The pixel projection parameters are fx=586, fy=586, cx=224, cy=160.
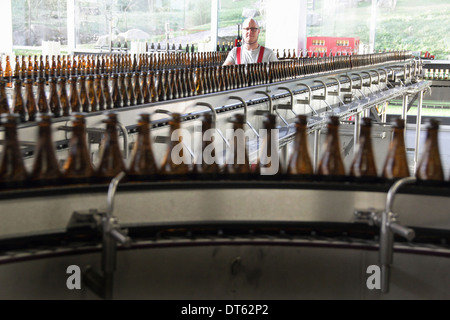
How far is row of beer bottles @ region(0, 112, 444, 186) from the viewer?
5.19ft

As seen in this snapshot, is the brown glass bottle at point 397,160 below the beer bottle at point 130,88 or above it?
below

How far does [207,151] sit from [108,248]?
49 cm

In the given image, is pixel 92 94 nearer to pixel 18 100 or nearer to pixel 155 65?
pixel 18 100

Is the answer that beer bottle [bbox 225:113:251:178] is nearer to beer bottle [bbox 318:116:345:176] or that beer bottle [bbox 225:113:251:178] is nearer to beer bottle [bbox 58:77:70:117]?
beer bottle [bbox 318:116:345:176]

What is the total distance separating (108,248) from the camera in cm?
145

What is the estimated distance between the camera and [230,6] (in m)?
14.2

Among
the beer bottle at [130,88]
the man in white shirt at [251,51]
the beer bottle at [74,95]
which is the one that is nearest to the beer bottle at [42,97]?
the beer bottle at [74,95]

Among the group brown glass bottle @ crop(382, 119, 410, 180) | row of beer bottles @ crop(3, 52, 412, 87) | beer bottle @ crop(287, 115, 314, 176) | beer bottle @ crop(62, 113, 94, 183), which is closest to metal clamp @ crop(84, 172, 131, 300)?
beer bottle @ crop(62, 113, 94, 183)

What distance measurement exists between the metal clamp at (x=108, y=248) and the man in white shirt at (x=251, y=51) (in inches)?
177

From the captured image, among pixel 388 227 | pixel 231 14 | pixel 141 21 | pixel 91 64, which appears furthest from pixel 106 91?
pixel 231 14

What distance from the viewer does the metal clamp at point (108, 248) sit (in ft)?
4.58

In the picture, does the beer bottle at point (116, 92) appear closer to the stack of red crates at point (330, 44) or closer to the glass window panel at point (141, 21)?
the stack of red crates at point (330, 44)
